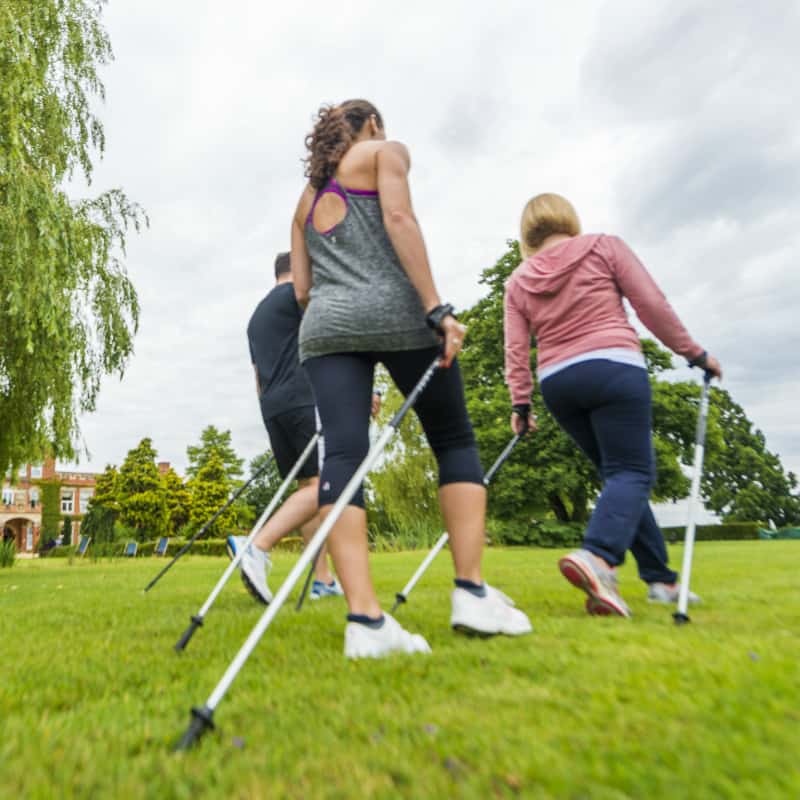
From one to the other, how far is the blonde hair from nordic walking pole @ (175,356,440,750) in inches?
52.7

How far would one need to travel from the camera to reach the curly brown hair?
2.67 meters

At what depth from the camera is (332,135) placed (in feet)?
8.80

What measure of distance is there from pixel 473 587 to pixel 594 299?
4.95 feet

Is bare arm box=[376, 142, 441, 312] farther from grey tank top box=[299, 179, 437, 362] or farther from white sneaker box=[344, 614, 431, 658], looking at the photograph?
white sneaker box=[344, 614, 431, 658]

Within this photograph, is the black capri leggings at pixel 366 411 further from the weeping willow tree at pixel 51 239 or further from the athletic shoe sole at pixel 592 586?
the weeping willow tree at pixel 51 239

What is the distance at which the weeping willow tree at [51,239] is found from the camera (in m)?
9.19

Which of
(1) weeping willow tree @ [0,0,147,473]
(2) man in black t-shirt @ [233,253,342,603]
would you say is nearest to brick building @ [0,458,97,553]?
(1) weeping willow tree @ [0,0,147,473]

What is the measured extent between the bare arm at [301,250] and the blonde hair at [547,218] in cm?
120

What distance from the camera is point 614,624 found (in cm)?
266

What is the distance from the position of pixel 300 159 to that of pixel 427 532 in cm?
1776

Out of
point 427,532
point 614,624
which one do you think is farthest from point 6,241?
point 427,532

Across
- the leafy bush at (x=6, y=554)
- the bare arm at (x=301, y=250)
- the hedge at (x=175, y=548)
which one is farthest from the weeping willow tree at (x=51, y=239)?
the bare arm at (x=301, y=250)

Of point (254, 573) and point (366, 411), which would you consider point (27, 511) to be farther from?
point (366, 411)

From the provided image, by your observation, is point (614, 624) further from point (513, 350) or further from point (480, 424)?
point (480, 424)
